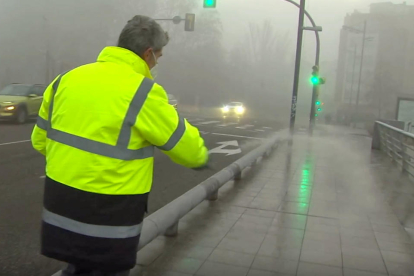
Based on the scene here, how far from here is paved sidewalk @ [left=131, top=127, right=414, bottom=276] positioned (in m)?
4.20

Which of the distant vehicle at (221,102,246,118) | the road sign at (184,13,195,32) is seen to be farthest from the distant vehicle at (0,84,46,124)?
the distant vehicle at (221,102,246,118)

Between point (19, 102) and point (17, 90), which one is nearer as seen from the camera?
point (19, 102)

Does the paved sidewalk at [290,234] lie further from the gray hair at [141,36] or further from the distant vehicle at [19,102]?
the distant vehicle at [19,102]

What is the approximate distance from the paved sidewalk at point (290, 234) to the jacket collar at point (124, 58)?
2.32 metres

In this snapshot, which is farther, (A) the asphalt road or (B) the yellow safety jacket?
(A) the asphalt road

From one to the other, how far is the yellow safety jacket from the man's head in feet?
0.46

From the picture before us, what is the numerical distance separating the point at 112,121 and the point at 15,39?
4453cm

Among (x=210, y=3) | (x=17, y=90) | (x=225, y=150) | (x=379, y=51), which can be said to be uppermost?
(x=379, y=51)

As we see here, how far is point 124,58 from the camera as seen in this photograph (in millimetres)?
2061

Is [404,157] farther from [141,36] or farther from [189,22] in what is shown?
[189,22]

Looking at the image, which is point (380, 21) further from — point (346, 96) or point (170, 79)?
point (170, 79)

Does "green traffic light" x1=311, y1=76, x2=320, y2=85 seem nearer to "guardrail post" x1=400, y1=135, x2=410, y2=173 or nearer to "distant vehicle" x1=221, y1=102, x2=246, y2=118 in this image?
"guardrail post" x1=400, y1=135, x2=410, y2=173

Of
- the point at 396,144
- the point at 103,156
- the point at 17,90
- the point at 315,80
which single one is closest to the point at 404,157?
the point at 396,144

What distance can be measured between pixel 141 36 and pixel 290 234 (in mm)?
3694
